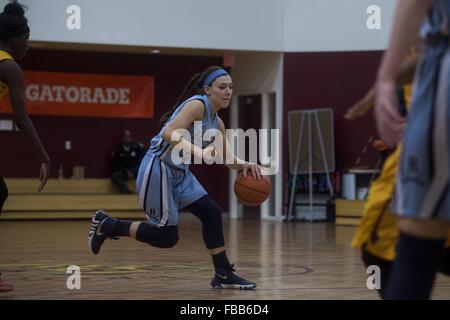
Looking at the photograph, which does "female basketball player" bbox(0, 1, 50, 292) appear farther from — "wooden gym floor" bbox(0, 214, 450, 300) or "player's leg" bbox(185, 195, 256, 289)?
"player's leg" bbox(185, 195, 256, 289)

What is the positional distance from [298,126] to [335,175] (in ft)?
3.88

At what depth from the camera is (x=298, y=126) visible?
1695cm

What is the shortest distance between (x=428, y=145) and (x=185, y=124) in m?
3.52

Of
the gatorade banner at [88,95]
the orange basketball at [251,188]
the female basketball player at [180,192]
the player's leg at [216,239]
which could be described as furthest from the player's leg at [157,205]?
the gatorade banner at [88,95]

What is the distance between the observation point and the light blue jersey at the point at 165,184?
596 cm

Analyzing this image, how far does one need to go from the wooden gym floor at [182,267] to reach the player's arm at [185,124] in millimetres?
955

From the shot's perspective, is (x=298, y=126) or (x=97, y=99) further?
(x=97, y=99)

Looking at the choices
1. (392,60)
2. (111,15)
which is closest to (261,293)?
(392,60)

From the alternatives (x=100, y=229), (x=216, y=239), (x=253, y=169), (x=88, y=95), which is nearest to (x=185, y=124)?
(x=253, y=169)

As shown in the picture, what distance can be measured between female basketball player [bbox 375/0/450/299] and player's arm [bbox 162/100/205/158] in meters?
3.01

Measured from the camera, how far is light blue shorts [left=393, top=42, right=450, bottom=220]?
2.36 meters

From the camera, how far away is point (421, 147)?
241 centimetres
